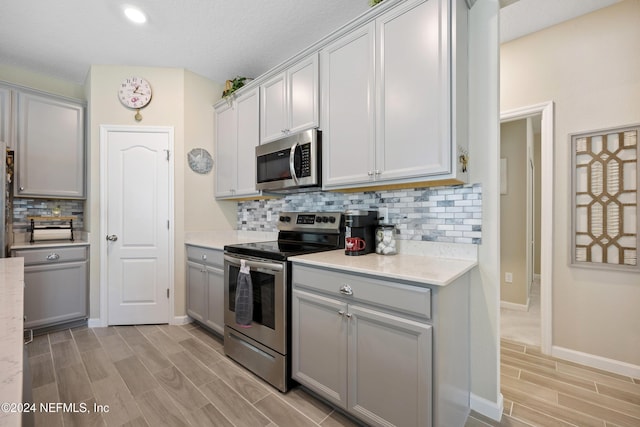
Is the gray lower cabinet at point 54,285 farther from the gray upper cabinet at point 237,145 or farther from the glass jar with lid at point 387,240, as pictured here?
the glass jar with lid at point 387,240


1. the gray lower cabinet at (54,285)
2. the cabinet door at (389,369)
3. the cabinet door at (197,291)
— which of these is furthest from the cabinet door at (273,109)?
the gray lower cabinet at (54,285)

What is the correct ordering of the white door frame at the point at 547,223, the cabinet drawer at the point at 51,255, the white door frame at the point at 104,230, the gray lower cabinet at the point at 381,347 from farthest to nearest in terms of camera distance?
the white door frame at the point at 104,230
the cabinet drawer at the point at 51,255
the white door frame at the point at 547,223
the gray lower cabinet at the point at 381,347

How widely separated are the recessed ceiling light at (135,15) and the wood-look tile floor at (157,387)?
8.96 ft

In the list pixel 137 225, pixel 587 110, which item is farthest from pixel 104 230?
pixel 587 110

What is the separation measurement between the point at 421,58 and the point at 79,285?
12.2ft

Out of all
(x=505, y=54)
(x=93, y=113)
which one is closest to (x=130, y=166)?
(x=93, y=113)

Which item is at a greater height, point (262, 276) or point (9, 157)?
point (9, 157)

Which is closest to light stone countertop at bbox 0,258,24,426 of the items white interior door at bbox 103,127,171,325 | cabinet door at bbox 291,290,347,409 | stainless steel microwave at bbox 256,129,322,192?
cabinet door at bbox 291,290,347,409

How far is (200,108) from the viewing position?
10.7 ft

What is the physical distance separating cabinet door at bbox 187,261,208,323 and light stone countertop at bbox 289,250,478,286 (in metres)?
1.40

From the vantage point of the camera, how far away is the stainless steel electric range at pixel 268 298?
1.87 meters

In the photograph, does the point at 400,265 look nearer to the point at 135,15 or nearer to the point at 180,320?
the point at 180,320

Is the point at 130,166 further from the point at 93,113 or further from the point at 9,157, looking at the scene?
the point at 9,157

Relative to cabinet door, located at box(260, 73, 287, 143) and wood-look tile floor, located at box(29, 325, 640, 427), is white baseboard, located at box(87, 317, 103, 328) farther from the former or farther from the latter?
cabinet door, located at box(260, 73, 287, 143)
